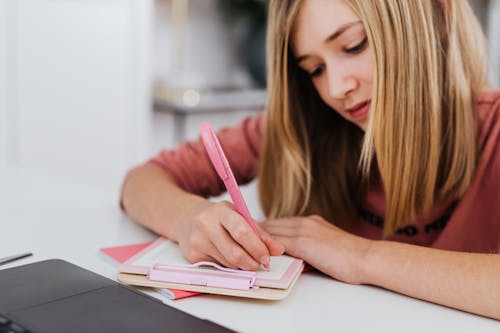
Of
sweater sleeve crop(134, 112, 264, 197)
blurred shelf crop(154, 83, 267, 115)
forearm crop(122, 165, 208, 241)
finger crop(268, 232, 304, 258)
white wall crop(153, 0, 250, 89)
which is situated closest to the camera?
finger crop(268, 232, 304, 258)

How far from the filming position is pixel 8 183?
3.81 ft

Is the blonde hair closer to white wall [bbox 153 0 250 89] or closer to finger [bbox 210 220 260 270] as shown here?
finger [bbox 210 220 260 270]

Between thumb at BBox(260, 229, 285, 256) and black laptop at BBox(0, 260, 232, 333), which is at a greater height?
thumb at BBox(260, 229, 285, 256)

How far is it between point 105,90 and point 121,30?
231 millimetres

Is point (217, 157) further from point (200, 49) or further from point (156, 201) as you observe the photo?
point (200, 49)

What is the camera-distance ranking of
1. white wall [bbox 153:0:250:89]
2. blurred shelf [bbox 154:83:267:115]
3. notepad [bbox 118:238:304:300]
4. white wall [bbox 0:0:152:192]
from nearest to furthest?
1. notepad [bbox 118:238:304:300]
2. white wall [bbox 0:0:152:192]
3. blurred shelf [bbox 154:83:267:115]
4. white wall [bbox 153:0:250:89]

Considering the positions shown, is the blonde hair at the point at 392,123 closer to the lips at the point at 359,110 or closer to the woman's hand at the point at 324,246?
the lips at the point at 359,110

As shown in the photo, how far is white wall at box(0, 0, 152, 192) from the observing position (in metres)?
2.22

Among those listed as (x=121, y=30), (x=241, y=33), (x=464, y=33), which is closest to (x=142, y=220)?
(x=464, y=33)

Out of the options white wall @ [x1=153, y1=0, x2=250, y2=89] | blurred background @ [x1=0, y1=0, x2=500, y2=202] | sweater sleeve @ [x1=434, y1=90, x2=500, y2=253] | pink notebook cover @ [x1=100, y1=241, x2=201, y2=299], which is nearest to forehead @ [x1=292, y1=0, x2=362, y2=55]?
sweater sleeve @ [x1=434, y1=90, x2=500, y2=253]

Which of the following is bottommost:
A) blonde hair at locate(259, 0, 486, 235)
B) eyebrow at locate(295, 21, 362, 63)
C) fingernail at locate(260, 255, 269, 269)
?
fingernail at locate(260, 255, 269, 269)

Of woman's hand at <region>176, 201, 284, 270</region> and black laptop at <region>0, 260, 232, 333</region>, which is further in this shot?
woman's hand at <region>176, 201, 284, 270</region>

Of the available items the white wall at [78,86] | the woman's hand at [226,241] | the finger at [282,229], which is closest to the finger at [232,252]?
the woman's hand at [226,241]

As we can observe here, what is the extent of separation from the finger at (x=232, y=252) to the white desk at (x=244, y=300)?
0.05 m
